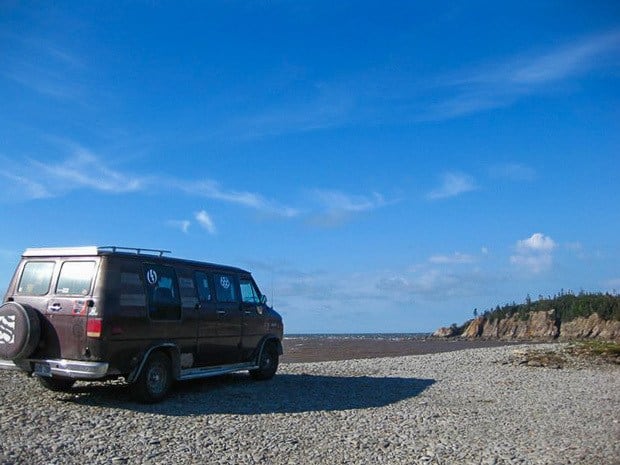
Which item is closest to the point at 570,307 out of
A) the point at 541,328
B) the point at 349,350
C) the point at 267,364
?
the point at 541,328

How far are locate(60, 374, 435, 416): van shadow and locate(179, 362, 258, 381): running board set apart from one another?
0.32 metres

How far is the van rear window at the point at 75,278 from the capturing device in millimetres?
9898

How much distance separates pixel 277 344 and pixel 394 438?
6285mm

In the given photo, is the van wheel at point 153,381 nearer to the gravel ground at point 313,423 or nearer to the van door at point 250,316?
the gravel ground at point 313,423

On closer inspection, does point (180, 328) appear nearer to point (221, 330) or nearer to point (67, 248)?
point (221, 330)

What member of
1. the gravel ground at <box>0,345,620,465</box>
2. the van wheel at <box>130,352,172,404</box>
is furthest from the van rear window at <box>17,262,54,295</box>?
the van wheel at <box>130,352,172,404</box>

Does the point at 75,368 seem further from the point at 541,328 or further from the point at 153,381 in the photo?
the point at 541,328

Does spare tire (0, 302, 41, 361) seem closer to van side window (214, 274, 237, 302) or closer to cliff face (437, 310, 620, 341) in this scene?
van side window (214, 274, 237, 302)

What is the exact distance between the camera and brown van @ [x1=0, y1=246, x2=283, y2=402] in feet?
31.6

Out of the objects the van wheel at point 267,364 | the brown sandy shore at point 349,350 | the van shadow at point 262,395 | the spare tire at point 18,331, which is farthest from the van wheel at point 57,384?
the brown sandy shore at point 349,350

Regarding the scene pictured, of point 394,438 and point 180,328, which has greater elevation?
point 180,328

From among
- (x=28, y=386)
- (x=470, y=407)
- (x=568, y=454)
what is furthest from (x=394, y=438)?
(x=28, y=386)

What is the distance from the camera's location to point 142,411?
9.75 metres

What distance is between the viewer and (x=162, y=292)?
11000mm
